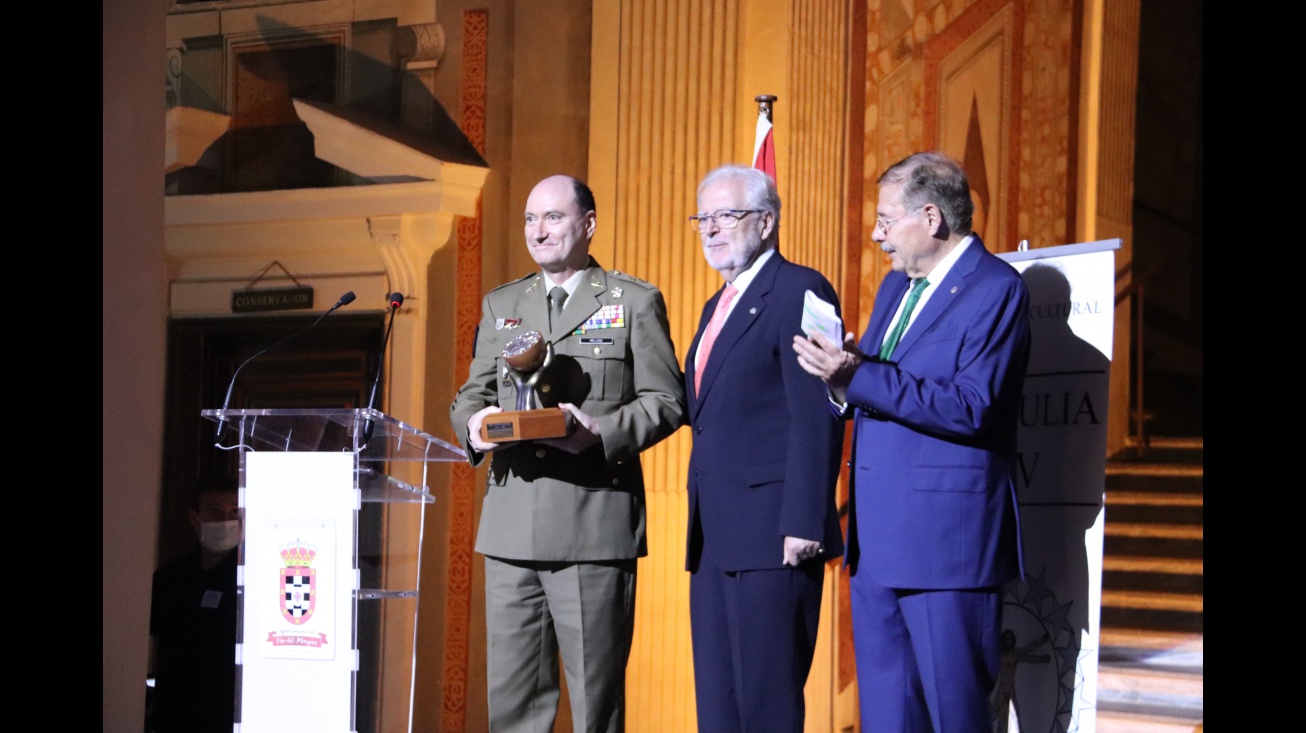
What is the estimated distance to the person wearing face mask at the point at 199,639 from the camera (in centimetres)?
434

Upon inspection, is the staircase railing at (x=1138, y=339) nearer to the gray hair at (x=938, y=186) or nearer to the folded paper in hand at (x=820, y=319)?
the gray hair at (x=938, y=186)

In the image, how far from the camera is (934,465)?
279 centimetres

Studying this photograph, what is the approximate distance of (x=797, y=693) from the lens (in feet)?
9.80

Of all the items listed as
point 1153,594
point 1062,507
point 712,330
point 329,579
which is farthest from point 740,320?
point 1153,594

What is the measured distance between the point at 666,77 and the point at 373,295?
1.56m

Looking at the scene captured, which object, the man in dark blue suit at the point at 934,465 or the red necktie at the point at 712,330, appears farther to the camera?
the red necktie at the point at 712,330

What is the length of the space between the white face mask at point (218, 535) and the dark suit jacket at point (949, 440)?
2.59m

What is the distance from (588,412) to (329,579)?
0.79 m

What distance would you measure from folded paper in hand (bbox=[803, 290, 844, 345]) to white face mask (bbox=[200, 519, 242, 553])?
2.67 meters

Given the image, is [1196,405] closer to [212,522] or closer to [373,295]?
[373,295]

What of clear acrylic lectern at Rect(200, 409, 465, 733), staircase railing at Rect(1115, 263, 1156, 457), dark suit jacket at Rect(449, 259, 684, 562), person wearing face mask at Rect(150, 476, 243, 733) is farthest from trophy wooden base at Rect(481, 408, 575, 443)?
staircase railing at Rect(1115, 263, 1156, 457)

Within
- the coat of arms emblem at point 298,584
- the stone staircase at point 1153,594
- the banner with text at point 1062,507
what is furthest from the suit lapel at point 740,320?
the stone staircase at point 1153,594

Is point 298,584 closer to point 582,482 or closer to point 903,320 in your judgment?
point 582,482

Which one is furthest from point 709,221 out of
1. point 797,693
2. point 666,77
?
point 666,77
